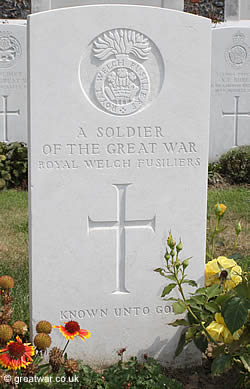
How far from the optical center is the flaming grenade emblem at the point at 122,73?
9.26 feet

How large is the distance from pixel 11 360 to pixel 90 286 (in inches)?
38.4

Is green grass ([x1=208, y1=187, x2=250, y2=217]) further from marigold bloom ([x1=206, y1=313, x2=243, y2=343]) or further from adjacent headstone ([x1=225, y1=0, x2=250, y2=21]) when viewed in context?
adjacent headstone ([x1=225, y1=0, x2=250, y2=21])

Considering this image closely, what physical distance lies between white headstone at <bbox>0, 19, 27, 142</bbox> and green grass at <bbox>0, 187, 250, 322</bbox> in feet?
3.77

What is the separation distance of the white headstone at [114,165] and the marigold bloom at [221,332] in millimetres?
357

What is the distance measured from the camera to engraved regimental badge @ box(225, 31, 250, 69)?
26.4 feet

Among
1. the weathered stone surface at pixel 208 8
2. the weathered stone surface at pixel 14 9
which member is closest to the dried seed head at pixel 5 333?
the weathered stone surface at pixel 14 9

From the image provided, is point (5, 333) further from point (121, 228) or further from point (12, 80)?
point (12, 80)

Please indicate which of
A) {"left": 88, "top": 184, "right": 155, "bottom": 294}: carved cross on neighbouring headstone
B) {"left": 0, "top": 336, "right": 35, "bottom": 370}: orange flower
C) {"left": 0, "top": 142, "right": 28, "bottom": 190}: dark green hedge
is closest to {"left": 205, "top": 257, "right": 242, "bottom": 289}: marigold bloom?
{"left": 88, "top": 184, "right": 155, "bottom": 294}: carved cross on neighbouring headstone

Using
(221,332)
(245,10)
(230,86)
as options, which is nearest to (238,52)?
(230,86)

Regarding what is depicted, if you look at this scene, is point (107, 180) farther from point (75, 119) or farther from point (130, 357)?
point (130, 357)

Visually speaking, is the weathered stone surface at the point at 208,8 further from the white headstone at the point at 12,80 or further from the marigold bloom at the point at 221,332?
the marigold bloom at the point at 221,332

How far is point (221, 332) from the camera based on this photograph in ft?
8.93

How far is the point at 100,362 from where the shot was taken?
302 cm

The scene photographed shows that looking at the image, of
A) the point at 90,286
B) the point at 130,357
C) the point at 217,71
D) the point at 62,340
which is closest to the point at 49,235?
the point at 90,286
